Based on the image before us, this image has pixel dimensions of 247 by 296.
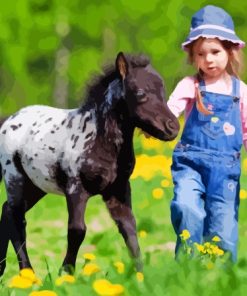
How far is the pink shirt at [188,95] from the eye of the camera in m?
6.41

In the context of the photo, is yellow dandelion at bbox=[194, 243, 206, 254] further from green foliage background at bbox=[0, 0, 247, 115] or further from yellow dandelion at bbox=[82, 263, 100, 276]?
green foliage background at bbox=[0, 0, 247, 115]

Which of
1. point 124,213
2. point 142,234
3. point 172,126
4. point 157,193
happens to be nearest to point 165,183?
point 157,193

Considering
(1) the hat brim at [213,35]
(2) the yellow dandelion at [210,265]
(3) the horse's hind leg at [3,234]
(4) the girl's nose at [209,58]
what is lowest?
(3) the horse's hind leg at [3,234]

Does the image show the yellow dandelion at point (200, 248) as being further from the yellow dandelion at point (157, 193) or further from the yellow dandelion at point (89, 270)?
the yellow dandelion at point (157, 193)

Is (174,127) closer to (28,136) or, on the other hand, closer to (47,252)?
(28,136)

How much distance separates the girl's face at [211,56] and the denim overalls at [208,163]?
14 centimetres

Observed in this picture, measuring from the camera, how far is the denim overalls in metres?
6.39

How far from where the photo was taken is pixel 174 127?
5.60 metres

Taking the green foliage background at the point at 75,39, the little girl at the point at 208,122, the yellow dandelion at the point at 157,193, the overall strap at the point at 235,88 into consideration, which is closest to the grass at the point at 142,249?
the yellow dandelion at the point at 157,193

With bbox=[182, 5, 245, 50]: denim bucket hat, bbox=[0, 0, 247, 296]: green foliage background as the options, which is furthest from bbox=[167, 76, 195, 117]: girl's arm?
bbox=[0, 0, 247, 296]: green foliage background

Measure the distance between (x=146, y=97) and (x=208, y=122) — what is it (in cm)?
82

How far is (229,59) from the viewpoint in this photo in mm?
6461

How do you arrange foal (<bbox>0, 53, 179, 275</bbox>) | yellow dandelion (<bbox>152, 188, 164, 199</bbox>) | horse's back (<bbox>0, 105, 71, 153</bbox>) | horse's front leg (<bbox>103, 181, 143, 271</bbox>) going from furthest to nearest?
1. yellow dandelion (<bbox>152, 188, 164, 199</bbox>)
2. horse's back (<bbox>0, 105, 71, 153</bbox>)
3. horse's front leg (<bbox>103, 181, 143, 271</bbox>)
4. foal (<bbox>0, 53, 179, 275</bbox>)

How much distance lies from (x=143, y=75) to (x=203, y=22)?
0.85 metres
